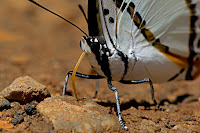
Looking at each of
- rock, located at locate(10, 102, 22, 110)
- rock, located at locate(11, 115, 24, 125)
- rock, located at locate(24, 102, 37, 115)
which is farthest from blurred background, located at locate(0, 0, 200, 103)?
rock, located at locate(11, 115, 24, 125)

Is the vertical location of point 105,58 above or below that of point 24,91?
above

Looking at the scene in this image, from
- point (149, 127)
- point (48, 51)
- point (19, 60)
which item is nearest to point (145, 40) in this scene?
point (149, 127)

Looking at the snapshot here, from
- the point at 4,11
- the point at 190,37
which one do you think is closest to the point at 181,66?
the point at 190,37

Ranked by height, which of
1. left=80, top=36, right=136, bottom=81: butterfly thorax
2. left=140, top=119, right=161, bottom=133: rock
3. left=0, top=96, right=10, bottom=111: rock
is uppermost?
left=80, top=36, right=136, bottom=81: butterfly thorax

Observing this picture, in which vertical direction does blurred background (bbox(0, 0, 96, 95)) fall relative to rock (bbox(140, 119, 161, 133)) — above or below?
above

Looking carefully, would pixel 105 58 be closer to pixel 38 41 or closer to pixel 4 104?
pixel 4 104

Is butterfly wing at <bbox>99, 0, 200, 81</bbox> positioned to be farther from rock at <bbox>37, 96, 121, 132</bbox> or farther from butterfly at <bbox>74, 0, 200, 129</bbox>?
rock at <bbox>37, 96, 121, 132</bbox>

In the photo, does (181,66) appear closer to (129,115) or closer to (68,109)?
(129,115)

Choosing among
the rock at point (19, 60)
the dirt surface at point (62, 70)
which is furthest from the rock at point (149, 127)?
the rock at point (19, 60)
